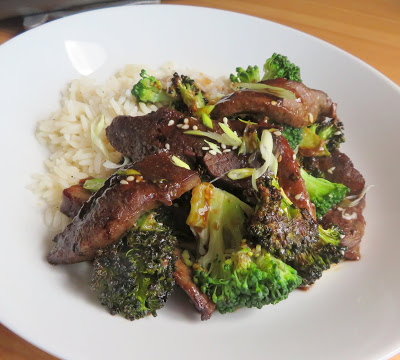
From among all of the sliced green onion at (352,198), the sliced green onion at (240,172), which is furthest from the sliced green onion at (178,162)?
the sliced green onion at (352,198)

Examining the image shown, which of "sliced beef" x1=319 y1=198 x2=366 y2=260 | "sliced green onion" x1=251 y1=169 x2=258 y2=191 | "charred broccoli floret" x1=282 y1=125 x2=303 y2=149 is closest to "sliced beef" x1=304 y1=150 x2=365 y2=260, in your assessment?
"sliced beef" x1=319 y1=198 x2=366 y2=260

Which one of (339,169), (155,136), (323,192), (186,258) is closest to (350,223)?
(323,192)

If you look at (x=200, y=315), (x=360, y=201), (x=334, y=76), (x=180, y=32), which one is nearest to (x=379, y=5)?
(x=334, y=76)

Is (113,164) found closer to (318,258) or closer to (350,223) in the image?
(318,258)

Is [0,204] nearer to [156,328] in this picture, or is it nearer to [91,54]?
[156,328]

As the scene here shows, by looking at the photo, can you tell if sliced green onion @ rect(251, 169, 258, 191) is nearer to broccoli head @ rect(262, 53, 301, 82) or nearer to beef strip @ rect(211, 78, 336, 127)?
beef strip @ rect(211, 78, 336, 127)

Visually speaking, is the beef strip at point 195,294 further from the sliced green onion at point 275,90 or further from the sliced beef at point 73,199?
the sliced green onion at point 275,90
